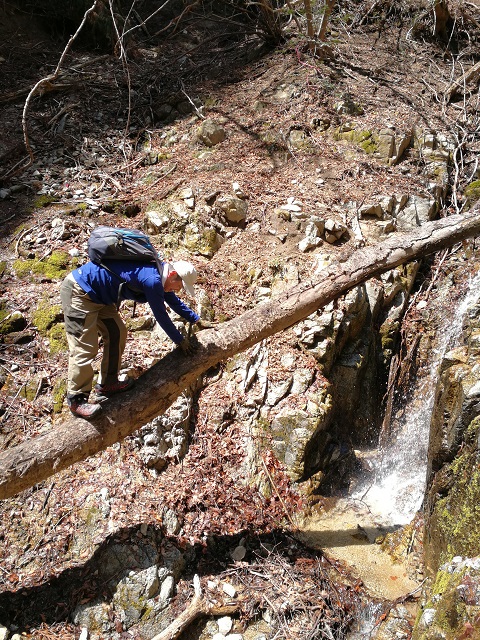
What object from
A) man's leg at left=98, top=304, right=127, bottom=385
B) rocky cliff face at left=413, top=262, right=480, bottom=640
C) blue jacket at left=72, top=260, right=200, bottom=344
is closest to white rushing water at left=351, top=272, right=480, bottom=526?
rocky cliff face at left=413, top=262, right=480, bottom=640

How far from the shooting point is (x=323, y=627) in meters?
3.99

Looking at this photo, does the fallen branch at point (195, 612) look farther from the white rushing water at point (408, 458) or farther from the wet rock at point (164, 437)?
the white rushing water at point (408, 458)

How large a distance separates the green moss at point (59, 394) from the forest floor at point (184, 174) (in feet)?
0.15

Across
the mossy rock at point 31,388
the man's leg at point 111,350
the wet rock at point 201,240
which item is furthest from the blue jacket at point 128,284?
the wet rock at point 201,240

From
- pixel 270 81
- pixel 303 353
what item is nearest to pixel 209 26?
pixel 270 81

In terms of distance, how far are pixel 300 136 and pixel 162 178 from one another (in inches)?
97.2

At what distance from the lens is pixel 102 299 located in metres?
3.88

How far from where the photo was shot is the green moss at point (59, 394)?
481cm

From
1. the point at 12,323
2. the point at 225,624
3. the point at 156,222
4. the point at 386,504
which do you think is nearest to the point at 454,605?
the point at 225,624

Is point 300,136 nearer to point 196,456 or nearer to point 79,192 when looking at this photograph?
point 79,192

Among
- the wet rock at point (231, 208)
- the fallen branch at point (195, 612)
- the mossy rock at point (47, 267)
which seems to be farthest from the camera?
the wet rock at point (231, 208)

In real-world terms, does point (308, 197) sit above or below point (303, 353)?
above

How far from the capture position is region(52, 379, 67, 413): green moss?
189 inches

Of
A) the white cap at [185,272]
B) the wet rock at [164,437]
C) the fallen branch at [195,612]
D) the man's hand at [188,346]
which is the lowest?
the fallen branch at [195,612]
